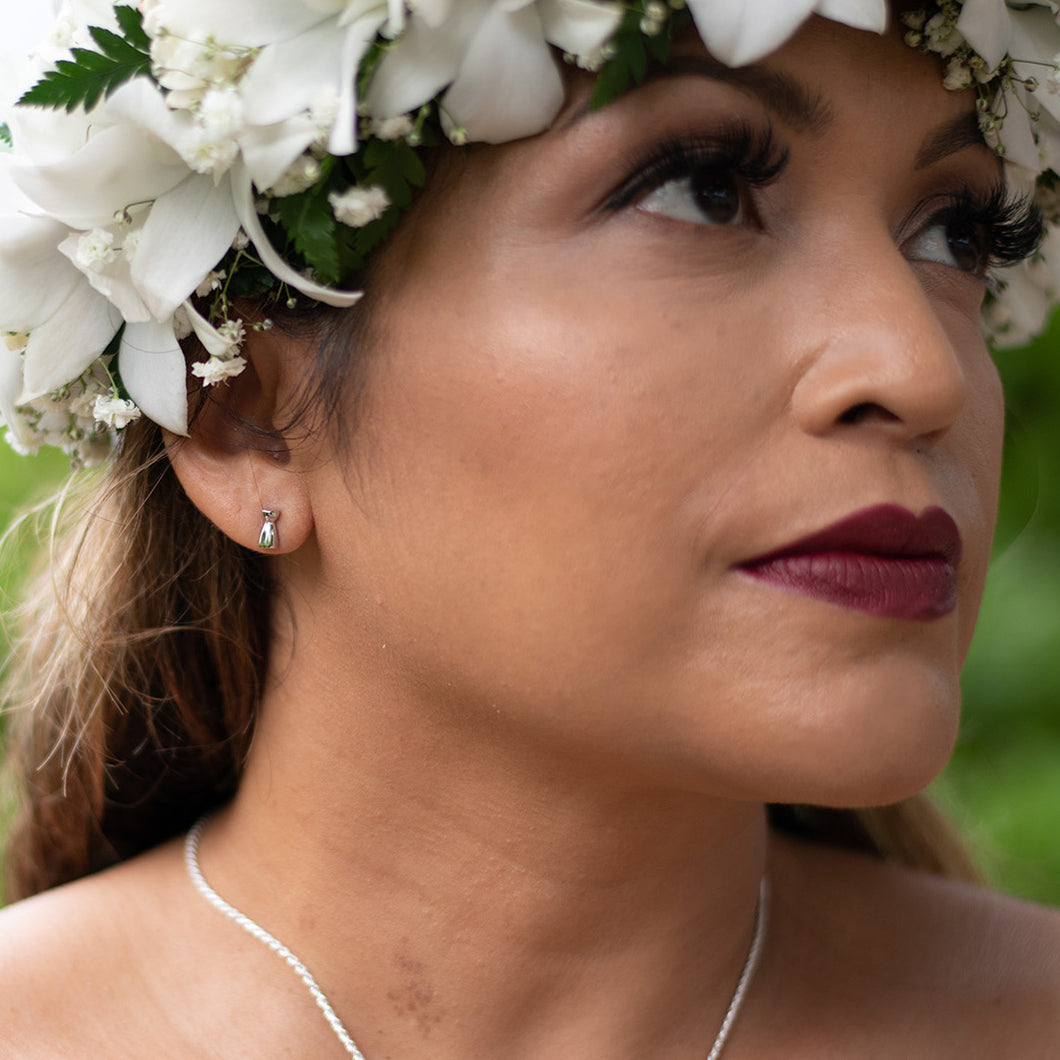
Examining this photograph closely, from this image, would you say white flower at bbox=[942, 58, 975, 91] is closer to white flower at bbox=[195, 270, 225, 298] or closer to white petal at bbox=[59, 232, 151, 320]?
white flower at bbox=[195, 270, 225, 298]

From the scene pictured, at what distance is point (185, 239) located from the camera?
1842mm

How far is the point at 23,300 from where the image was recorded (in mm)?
1938

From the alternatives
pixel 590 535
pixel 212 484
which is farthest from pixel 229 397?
pixel 590 535

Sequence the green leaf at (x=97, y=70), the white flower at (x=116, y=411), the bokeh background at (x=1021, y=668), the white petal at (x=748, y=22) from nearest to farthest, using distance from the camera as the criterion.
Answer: the white petal at (x=748, y=22)
the green leaf at (x=97, y=70)
the white flower at (x=116, y=411)
the bokeh background at (x=1021, y=668)

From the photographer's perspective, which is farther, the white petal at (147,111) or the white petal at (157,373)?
the white petal at (157,373)

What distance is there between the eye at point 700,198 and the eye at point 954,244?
1.11ft

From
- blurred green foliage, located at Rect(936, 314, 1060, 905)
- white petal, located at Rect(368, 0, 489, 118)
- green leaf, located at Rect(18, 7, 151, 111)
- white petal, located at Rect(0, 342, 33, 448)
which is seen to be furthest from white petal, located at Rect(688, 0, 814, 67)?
blurred green foliage, located at Rect(936, 314, 1060, 905)

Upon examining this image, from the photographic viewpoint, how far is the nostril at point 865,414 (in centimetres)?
170

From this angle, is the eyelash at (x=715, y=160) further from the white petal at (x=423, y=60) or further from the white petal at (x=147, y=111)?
the white petal at (x=147, y=111)

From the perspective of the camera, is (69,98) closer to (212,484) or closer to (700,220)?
(212,484)

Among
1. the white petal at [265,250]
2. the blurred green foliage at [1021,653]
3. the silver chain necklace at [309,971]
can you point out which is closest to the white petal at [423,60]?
the white petal at [265,250]

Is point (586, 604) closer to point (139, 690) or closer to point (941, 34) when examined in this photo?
point (941, 34)

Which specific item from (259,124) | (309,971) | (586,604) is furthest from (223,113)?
(309,971)

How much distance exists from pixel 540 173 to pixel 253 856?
3.82 ft
